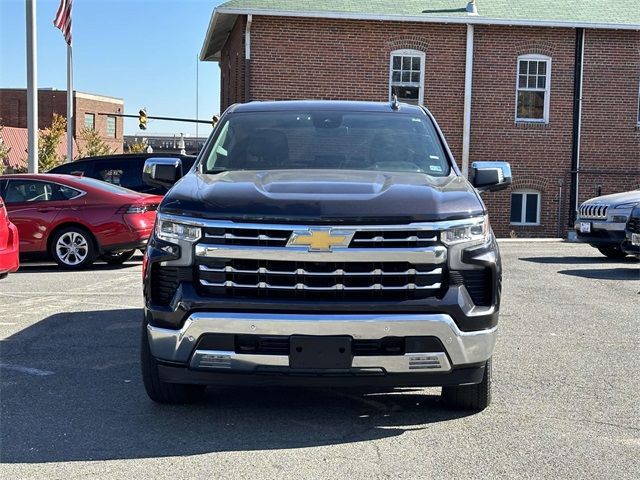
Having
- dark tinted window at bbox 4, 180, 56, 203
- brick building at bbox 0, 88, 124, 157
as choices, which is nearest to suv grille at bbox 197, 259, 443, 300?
dark tinted window at bbox 4, 180, 56, 203

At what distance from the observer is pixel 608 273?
13.0 meters

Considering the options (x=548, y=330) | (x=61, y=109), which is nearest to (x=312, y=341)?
(x=548, y=330)

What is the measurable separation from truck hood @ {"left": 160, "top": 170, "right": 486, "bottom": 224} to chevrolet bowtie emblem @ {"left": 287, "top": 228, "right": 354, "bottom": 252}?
0.06 metres

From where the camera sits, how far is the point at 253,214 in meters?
4.68

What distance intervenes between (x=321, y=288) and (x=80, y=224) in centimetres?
902

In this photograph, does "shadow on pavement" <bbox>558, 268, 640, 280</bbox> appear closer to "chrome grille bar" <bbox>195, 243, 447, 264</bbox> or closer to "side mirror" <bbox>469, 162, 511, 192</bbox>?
"side mirror" <bbox>469, 162, 511, 192</bbox>

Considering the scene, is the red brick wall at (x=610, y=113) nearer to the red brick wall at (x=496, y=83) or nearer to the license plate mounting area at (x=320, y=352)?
the red brick wall at (x=496, y=83)

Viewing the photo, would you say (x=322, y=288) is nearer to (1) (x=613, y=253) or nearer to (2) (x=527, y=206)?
(1) (x=613, y=253)

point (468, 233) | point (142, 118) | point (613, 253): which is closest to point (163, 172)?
point (468, 233)

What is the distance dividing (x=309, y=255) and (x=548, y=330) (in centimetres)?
434

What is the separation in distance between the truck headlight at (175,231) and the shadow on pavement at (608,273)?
891 centimetres

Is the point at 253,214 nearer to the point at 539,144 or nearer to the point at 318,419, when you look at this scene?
the point at 318,419

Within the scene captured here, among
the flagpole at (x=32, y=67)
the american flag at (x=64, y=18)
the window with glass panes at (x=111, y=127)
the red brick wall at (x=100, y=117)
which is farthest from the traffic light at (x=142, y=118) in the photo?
the window with glass panes at (x=111, y=127)

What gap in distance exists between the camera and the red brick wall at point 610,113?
933 inches
